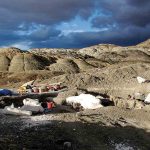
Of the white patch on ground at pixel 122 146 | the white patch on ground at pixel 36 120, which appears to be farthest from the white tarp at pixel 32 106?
the white patch on ground at pixel 122 146

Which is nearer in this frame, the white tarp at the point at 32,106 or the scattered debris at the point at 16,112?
the scattered debris at the point at 16,112

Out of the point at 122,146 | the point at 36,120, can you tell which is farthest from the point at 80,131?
the point at 36,120

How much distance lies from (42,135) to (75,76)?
94.6 ft

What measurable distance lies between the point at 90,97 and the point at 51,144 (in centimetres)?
1499

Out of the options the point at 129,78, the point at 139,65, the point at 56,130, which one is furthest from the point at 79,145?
the point at 139,65

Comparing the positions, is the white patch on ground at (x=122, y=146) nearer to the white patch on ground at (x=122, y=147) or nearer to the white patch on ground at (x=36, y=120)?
the white patch on ground at (x=122, y=147)

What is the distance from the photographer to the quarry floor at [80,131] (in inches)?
Result: 941

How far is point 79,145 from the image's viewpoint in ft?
78.9

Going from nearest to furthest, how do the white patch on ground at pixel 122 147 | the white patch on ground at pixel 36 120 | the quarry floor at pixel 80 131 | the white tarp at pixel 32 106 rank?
the quarry floor at pixel 80 131
the white patch on ground at pixel 122 147
the white patch on ground at pixel 36 120
the white tarp at pixel 32 106

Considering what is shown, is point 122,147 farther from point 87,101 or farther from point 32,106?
point 87,101

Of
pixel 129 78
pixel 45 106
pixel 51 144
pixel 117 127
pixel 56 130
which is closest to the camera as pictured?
pixel 51 144

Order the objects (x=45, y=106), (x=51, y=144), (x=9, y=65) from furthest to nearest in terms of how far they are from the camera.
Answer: (x=9, y=65), (x=45, y=106), (x=51, y=144)

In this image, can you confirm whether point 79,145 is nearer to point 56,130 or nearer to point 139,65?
point 56,130

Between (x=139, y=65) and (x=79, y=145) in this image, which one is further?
(x=139, y=65)
